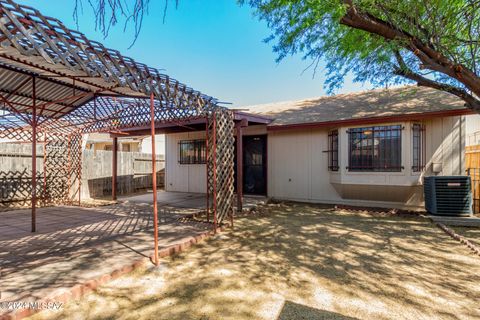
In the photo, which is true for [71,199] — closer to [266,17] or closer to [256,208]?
[256,208]

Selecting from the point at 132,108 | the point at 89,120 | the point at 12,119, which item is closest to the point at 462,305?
the point at 132,108

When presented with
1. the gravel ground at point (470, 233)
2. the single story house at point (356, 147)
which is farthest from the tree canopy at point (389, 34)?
the gravel ground at point (470, 233)

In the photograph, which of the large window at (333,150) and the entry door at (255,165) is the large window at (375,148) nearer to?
the large window at (333,150)

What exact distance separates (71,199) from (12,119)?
120 inches

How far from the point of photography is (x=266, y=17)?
5547mm

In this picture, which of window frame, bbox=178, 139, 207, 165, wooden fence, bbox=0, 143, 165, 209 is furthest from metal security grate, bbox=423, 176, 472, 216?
wooden fence, bbox=0, 143, 165, 209

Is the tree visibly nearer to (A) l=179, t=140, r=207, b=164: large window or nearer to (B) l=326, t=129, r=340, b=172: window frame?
(B) l=326, t=129, r=340, b=172: window frame

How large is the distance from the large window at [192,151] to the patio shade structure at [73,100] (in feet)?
9.83

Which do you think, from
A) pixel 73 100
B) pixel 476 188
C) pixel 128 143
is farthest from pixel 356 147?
pixel 128 143

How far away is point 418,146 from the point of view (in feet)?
22.2

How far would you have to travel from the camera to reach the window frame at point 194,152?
33.1ft

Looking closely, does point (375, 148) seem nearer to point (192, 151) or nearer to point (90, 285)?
point (192, 151)

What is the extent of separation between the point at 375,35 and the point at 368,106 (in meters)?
2.96

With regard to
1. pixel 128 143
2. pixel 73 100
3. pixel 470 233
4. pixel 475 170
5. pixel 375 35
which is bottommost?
pixel 470 233
